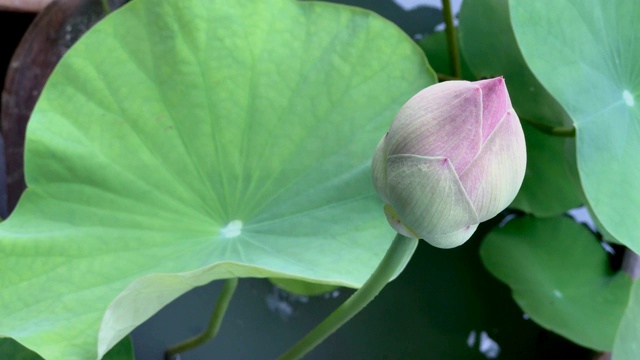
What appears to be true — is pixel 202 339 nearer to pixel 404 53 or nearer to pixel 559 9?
pixel 404 53

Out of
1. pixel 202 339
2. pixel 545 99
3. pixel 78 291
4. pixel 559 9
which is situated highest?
pixel 559 9

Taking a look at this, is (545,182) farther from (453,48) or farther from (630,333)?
(630,333)

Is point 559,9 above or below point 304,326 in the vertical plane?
above

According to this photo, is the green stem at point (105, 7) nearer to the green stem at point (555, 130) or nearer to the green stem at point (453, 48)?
the green stem at point (453, 48)

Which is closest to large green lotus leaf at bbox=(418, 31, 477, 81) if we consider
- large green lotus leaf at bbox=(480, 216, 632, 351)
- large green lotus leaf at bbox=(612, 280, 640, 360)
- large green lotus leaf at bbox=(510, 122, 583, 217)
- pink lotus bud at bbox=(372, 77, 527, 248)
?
large green lotus leaf at bbox=(510, 122, 583, 217)

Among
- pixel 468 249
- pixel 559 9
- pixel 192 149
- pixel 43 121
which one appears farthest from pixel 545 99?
pixel 43 121

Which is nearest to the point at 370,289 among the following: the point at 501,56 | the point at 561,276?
the point at 501,56

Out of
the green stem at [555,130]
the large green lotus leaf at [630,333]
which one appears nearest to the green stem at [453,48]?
the green stem at [555,130]
